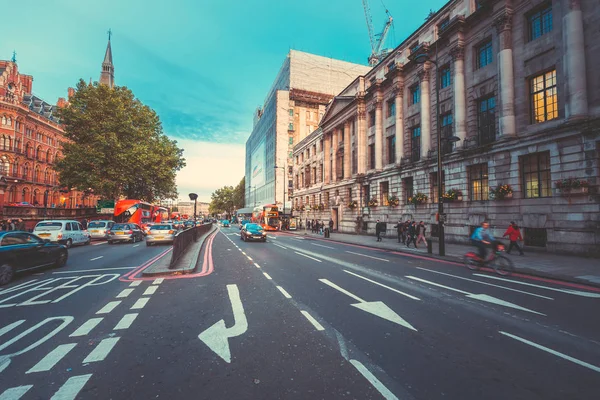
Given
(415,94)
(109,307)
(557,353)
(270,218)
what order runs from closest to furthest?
1. (557,353)
2. (109,307)
3. (415,94)
4. (270,218)

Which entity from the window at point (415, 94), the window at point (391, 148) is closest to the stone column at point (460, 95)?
the window at point (415, 94)

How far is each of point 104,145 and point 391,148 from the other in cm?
3188

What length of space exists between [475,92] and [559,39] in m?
5.34

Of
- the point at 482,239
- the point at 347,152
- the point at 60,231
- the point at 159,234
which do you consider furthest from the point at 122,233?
the point at 347,152

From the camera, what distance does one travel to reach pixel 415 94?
27875 millimetres

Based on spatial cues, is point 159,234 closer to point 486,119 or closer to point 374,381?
point 374,381

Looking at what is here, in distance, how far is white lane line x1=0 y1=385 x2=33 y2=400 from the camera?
292 cm

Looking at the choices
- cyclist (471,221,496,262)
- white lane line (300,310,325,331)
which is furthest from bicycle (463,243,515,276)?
white lane line (300,310,325,331)

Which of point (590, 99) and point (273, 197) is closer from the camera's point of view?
point (590, 99)

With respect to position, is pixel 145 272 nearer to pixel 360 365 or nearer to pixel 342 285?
pixel 342 285

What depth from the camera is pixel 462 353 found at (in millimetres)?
3994

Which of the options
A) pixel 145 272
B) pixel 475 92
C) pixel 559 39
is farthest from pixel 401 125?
pixel 145 272

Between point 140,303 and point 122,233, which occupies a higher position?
point 122,233

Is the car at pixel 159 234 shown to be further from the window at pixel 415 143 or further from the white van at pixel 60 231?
the window at pixel 415 143
